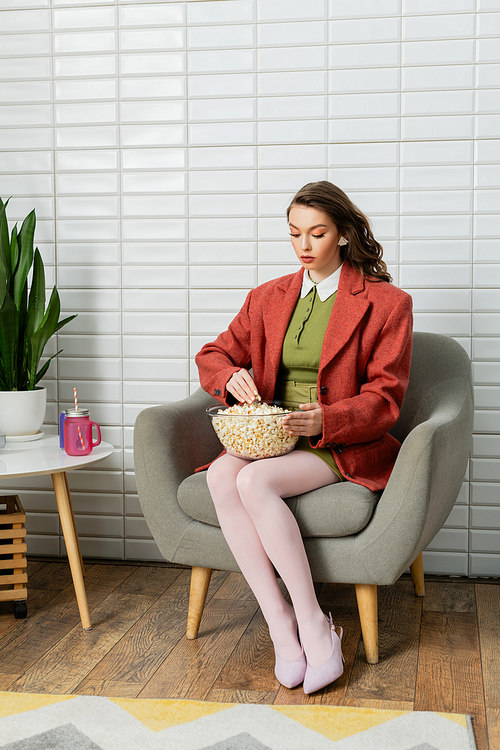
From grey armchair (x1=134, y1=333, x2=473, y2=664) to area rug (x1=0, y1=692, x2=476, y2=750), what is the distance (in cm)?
31

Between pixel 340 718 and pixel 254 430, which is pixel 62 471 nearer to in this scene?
pixel 254 430

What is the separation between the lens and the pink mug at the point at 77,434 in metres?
2.18

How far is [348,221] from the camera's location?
79.0 inches

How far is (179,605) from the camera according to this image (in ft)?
7.50

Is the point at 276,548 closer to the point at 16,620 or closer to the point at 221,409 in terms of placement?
the point at 221,409

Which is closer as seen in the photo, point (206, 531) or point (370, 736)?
point (370, 736)

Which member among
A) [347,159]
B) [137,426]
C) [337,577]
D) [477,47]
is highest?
[477,47]

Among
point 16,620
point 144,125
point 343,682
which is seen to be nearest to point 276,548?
point 343,682

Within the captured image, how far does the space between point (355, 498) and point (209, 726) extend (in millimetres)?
636

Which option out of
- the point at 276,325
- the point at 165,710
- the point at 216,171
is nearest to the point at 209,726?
the point at 165,710


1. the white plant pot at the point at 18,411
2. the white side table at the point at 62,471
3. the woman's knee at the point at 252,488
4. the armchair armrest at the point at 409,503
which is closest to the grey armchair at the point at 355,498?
the armchair armrest at the point at 409,503

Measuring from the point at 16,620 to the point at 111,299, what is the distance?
1.19m

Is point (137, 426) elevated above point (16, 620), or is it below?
above

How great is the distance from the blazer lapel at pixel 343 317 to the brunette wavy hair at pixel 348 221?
2.9 inches
